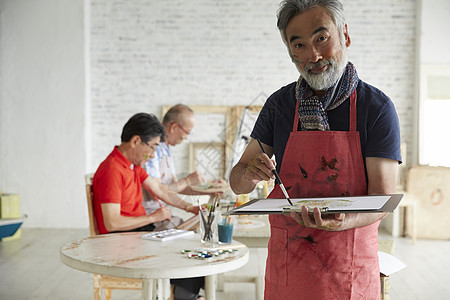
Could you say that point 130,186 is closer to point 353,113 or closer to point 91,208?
point 91,208

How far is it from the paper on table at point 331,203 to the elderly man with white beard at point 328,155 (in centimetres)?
10

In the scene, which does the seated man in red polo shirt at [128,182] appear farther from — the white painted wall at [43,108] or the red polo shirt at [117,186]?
the white painted wall at [43,108]

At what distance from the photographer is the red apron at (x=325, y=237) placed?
1.68 meters

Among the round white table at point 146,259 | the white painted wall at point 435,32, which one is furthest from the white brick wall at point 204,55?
the round white table at point 146,259

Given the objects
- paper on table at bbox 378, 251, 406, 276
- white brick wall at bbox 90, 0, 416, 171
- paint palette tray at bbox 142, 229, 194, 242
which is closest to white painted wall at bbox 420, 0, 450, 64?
white brick wall at bbox 90, 0, 416, 171

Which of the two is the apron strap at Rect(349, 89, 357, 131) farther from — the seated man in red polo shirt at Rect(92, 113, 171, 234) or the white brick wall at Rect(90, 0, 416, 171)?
the white brick wall at Rect(90, 0, 416, 171)

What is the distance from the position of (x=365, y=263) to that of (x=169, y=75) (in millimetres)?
6072

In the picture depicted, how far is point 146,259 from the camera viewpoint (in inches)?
91.4

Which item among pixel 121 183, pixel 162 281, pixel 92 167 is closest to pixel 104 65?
pixel 92 167

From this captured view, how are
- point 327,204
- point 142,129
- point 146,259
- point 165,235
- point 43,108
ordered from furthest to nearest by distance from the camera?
point 43,108, point 142,129, point 165,235, point 146,259, point 327,204

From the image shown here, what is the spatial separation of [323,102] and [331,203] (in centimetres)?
37

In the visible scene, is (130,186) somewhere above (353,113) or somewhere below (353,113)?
below

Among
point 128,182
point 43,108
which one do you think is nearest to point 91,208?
point 128,182

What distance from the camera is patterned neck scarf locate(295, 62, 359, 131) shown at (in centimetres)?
168
